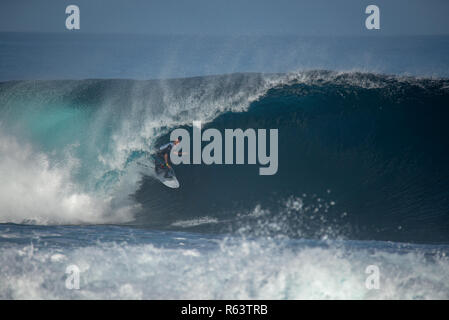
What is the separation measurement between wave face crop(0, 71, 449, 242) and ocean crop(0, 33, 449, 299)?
0.08 ft

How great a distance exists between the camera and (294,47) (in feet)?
27.8

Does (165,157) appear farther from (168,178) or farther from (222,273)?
(222,273)

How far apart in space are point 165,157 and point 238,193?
4.65 feet

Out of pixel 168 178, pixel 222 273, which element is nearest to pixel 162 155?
pixel 168 178

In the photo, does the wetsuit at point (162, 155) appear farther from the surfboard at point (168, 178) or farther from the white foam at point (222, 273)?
the white foam at point (222, 273)

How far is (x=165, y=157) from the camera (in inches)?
264

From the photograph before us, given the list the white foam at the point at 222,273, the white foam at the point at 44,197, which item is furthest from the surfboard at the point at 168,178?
the white foam at the point at 222,273

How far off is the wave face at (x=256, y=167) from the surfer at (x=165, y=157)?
0.34 m

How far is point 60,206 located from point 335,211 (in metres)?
4.68

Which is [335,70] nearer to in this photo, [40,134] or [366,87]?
[366,87]

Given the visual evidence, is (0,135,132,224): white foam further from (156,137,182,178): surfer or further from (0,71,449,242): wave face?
(156,137,182,178): surfer

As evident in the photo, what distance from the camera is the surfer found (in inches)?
265

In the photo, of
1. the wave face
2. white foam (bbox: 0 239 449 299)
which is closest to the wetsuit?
the wave face

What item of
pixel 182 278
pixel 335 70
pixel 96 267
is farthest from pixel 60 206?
pixel 335 70
